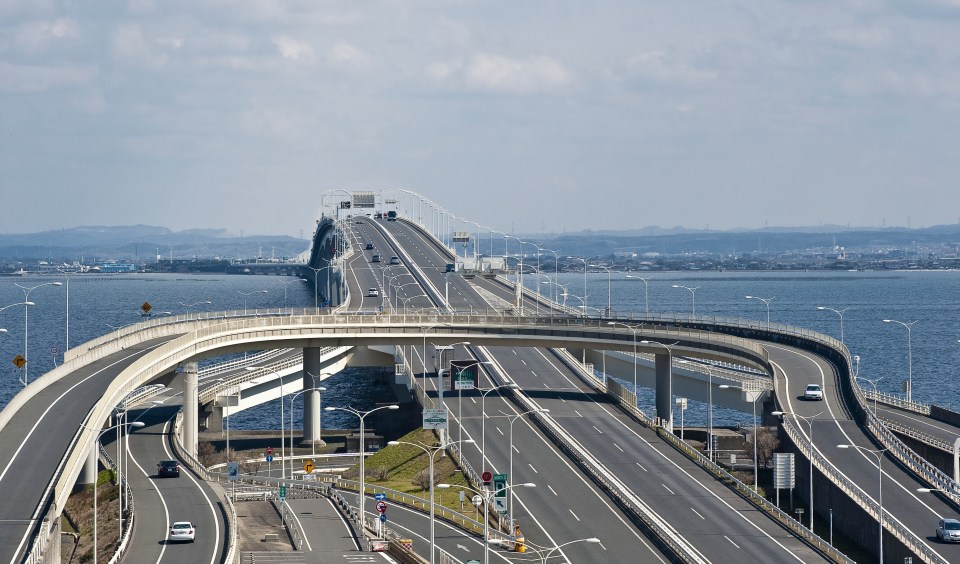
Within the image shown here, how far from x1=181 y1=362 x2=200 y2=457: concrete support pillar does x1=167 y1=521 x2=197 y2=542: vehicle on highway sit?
36.2 meters

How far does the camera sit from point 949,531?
6097cm

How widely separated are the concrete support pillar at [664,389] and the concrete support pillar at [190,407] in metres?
35.0

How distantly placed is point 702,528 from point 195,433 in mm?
46007

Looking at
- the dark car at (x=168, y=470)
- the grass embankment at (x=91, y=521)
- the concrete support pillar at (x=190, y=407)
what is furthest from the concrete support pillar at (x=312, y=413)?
the grass embankment at (x=91, y=521)

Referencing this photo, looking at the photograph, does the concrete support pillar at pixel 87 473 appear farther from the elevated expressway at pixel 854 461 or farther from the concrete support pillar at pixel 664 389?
the concrete support pillar at pixel 664 389

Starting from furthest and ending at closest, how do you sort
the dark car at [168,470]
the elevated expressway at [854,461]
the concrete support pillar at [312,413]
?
the concrete support pillar at [312,413] → the dark car at [168,470] → the elevated expressway at [854,461]

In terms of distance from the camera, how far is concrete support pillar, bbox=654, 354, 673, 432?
108 meters

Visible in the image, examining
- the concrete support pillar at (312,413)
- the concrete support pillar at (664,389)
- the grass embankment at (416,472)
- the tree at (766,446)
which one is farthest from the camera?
the concrete support pillar at (312,413)

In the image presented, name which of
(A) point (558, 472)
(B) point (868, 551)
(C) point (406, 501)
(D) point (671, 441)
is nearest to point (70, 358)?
(C) point (406, 501)

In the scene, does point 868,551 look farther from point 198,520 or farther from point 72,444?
point 72,444

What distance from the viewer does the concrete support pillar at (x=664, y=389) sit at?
108 m

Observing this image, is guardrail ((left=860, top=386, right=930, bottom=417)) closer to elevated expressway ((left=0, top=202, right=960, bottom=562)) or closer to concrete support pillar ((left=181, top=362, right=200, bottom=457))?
elevated expressway ((left=0, top=202, right=960, bottom=562))

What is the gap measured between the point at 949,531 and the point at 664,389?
47628 millimetres

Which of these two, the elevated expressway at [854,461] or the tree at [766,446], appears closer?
the elevated expressway at [854,461]
